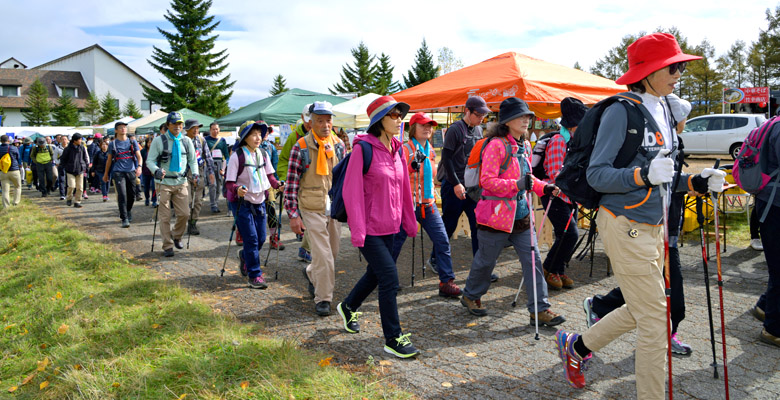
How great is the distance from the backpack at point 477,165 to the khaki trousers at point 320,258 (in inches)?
60.5

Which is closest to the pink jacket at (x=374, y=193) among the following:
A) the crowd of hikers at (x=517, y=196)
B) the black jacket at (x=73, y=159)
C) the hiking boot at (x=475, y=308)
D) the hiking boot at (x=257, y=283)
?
the crowd of hikers at (x=517, y=196)

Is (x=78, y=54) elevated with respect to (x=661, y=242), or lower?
elevated

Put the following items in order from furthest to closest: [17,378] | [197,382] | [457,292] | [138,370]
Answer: [457,292], [17,378], [138,370], [197,382]

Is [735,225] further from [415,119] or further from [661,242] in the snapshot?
[661,242]

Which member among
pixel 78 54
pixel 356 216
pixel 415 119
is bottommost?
pixel 356 216

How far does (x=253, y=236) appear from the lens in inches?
247

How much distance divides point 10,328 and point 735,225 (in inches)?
417

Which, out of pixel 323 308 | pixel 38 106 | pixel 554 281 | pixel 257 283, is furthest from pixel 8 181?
pixel 38 106

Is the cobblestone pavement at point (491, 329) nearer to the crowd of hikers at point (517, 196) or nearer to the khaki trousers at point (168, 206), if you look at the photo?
the crowd of hikers at point (517, 196)

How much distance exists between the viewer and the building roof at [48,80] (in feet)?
231

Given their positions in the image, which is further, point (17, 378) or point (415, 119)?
point (415, 119)

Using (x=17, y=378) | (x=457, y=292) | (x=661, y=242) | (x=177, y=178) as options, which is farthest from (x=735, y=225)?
(x=17, y=378)

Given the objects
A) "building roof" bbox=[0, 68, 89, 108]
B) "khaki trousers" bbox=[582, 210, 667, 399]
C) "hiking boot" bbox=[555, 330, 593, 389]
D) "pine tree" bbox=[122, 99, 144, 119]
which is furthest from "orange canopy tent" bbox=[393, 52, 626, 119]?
"building roof" bbox=[0, 68, 89, 108]

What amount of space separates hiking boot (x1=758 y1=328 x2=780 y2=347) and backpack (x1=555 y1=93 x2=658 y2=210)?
2382 millimetres
